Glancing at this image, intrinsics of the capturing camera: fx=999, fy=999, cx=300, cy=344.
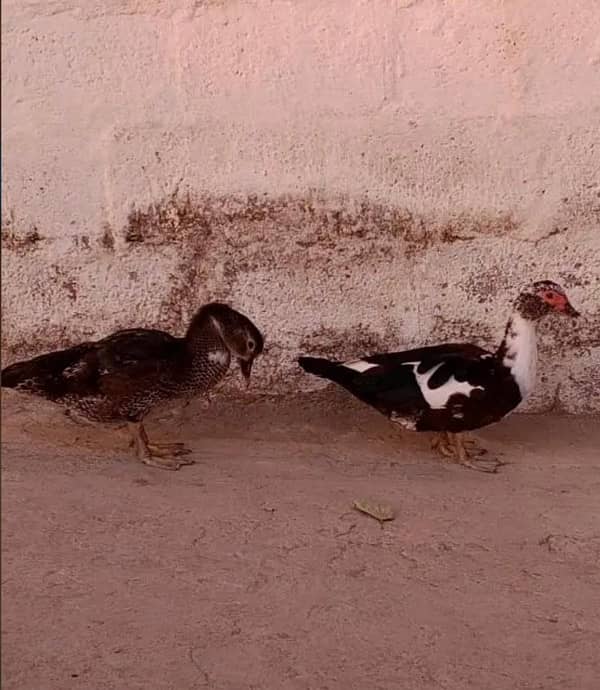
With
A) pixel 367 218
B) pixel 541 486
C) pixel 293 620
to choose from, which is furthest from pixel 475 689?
pixel 367 218

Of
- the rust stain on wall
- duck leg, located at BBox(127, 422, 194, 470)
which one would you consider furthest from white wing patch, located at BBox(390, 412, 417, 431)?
the rust stain on wall

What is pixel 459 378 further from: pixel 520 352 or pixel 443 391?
pixel 520 352

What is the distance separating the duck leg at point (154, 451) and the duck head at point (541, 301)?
3.74 feet

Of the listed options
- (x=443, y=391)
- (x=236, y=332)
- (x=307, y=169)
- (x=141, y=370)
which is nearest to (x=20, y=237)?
(x=141, y=370)

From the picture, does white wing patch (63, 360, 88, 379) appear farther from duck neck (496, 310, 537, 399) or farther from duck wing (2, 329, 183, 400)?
duck neck (496, 310, 537, 399)

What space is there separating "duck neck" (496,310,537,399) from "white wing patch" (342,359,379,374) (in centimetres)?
40

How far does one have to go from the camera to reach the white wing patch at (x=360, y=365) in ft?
10.3

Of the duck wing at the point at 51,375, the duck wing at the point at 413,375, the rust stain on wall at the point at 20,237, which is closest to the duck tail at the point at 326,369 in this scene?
the duck wing at the point at 413,375

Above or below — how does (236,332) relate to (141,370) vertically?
above

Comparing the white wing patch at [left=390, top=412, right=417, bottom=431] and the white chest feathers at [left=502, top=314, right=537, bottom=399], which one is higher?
the white chest feathers at [left=502, top=314, right=537, bottom=399]

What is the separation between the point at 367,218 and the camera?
10.9 feet

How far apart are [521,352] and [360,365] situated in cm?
50

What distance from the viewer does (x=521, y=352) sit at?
10.2 feet

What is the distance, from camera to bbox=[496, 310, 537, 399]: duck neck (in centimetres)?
309
